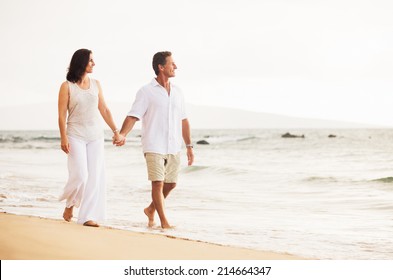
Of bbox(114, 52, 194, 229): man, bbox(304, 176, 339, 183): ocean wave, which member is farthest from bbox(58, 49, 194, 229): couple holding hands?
bbox(304, 176, 339, 183): ocean wave

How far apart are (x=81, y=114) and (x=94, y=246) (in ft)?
5.29

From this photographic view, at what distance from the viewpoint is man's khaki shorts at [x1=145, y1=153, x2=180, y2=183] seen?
235 inches

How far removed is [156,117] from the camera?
237 inches

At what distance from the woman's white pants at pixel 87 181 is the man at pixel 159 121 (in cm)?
38

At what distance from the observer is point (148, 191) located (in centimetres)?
1137

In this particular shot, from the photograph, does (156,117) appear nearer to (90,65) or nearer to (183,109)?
(183,109)

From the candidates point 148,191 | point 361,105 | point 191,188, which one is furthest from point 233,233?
point 361,105

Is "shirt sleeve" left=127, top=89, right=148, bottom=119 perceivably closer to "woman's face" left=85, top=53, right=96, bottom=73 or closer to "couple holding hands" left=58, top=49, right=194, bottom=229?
"couple holding hands" left=58, top=49, right=194, bottom=229

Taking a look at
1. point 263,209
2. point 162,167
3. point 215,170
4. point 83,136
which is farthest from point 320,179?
point 83,136

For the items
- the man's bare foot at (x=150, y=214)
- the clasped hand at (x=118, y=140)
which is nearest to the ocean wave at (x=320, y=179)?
the man's bare foot at (x=150, y=214)

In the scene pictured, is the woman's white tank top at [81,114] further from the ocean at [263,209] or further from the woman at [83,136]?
the ocean at [263,209]

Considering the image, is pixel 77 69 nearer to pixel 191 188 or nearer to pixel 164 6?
pixel 164 6

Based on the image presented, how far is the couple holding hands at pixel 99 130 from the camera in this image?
570cm

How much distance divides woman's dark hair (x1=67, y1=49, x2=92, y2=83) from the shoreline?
1362 millimetres
